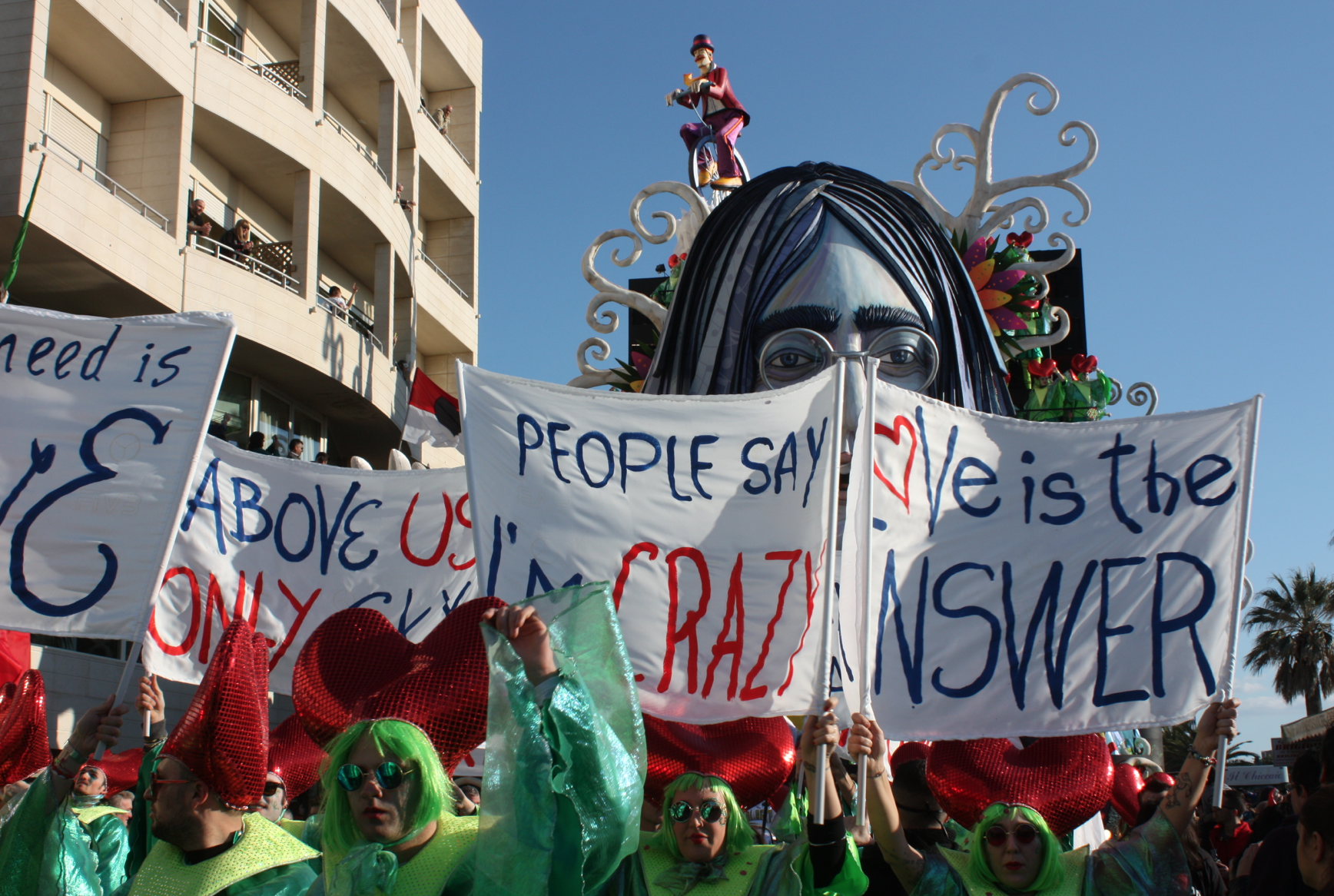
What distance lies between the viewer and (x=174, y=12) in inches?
597

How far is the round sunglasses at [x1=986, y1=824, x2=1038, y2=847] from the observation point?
396cm

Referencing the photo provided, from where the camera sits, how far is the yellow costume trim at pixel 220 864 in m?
3.21

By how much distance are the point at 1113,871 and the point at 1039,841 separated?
0.72 feet

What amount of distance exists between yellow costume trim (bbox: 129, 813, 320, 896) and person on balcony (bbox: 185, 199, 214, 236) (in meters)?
13.0

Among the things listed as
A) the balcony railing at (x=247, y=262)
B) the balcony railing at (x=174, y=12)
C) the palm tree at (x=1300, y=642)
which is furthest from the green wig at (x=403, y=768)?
the palm tree at (x=1300, y=642)

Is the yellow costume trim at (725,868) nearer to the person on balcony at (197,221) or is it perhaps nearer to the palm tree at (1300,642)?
the person on balcony at (197,221)

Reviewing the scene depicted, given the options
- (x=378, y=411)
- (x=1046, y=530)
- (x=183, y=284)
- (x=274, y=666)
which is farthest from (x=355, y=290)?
(x=1046, y=530)

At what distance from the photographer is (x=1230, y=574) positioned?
14.1 ft

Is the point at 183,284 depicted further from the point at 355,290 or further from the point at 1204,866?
the point at 1204,866

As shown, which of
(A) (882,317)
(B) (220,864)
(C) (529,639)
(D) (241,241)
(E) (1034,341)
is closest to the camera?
(C) (529,639)

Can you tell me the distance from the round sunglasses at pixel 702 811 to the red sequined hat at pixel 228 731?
1.16 meters

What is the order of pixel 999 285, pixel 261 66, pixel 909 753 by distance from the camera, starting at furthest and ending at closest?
pixel 261 66
pixel 999 285
pixel 909 753

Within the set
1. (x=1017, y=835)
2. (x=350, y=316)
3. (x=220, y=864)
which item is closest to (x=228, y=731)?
(x=220, y=864)

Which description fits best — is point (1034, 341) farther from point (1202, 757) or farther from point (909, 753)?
point (1202, 757)
